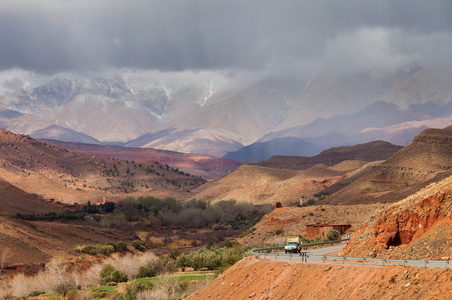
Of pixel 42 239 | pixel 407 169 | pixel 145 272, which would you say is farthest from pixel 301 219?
pixel 407 169

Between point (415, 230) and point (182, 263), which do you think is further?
point (182, 263)

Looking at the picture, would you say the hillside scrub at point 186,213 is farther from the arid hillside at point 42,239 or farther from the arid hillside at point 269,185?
the arid hillside at point 42,239

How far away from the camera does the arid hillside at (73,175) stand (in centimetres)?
14012

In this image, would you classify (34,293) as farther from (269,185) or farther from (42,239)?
(269,185)

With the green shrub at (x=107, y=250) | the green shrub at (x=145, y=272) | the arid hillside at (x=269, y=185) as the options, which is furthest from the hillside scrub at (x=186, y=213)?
the green shrub at (x=145, y=272)

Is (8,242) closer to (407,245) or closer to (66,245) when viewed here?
(66,245)

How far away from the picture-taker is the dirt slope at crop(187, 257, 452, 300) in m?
18.6

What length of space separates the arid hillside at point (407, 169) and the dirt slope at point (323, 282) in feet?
197

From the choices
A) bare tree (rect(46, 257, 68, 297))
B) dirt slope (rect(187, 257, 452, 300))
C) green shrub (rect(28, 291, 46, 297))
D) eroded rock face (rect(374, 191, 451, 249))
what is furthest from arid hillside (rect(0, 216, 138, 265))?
eroded rock face (rect(374, 191, 451, 249))

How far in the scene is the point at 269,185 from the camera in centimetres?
15125

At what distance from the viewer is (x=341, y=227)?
54625 mm

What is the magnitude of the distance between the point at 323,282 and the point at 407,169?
A: 7934 cm

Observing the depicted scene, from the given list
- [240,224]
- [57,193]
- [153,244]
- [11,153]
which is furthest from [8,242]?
[11,153]

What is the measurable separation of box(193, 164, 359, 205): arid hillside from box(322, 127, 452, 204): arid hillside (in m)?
22.9
